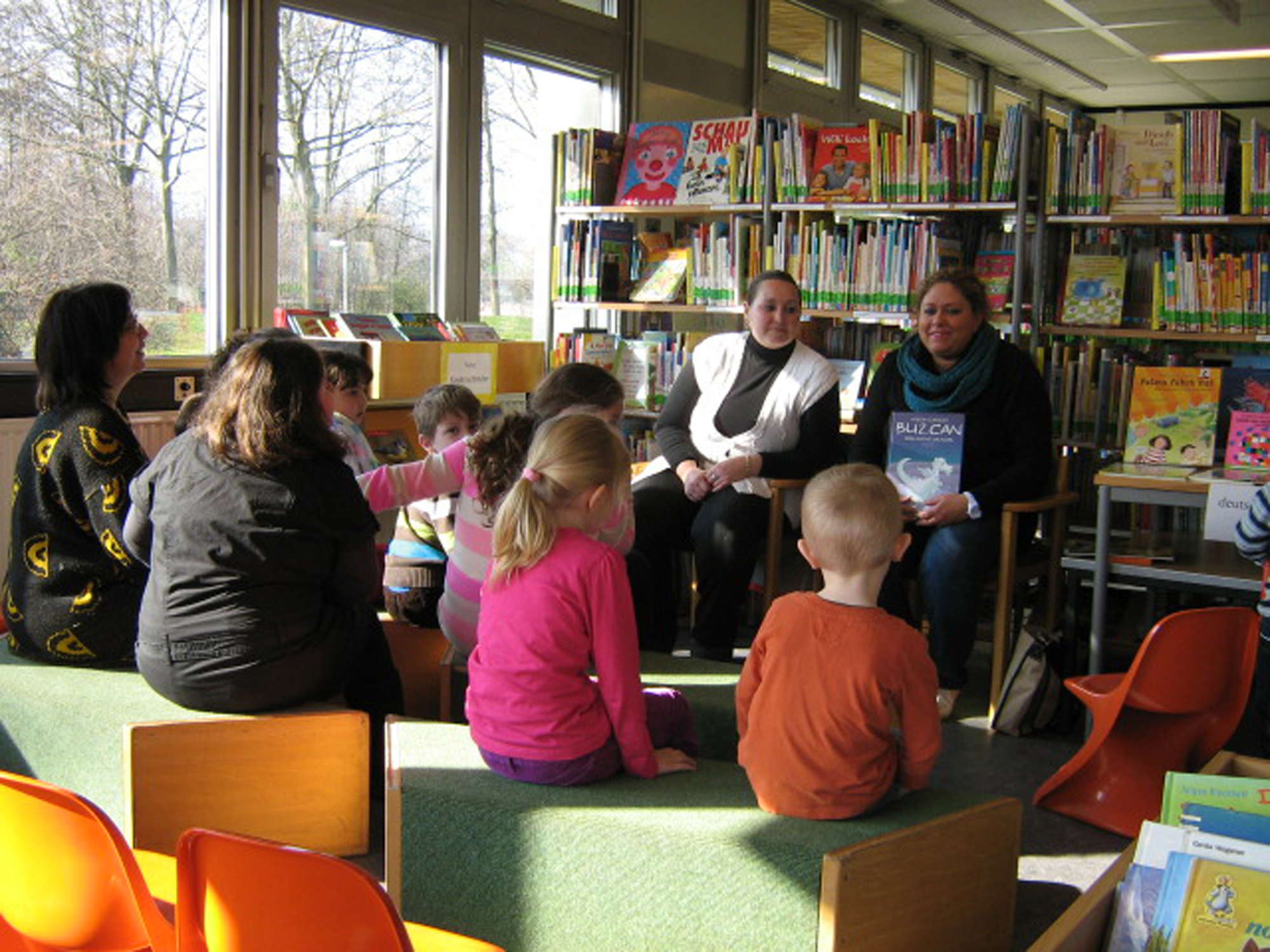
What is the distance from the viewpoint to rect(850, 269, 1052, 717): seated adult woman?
4.10m

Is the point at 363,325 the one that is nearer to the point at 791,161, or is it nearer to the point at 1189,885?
the point at 791,161

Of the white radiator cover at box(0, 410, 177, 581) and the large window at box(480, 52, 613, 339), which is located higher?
the large window at box(480, 52, 613, 339)

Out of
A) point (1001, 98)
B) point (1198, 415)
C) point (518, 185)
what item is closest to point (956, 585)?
point (1198, 415)

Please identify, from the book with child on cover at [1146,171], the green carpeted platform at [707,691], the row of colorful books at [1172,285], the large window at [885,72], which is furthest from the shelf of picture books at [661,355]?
the large window at [885,72]

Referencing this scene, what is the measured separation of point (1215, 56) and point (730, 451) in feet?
28.8

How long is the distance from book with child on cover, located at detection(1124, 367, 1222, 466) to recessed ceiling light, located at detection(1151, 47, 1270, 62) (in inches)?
311

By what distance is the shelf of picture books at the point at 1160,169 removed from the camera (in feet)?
15.2

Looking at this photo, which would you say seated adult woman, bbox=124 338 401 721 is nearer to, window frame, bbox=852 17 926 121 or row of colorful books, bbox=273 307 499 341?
row of colorful books, bbox=273 307 499 341

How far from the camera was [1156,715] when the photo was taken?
328cm

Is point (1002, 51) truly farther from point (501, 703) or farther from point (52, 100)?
point (501, 703)

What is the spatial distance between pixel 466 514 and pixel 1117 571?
1.94m

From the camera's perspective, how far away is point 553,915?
2434 mm

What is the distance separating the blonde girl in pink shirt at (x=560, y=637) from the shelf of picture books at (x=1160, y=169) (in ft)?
9.76

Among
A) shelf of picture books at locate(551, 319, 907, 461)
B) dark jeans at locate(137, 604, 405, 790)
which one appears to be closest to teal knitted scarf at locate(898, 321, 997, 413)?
shelf of picture books at locate(551, 319, 907, 461)
